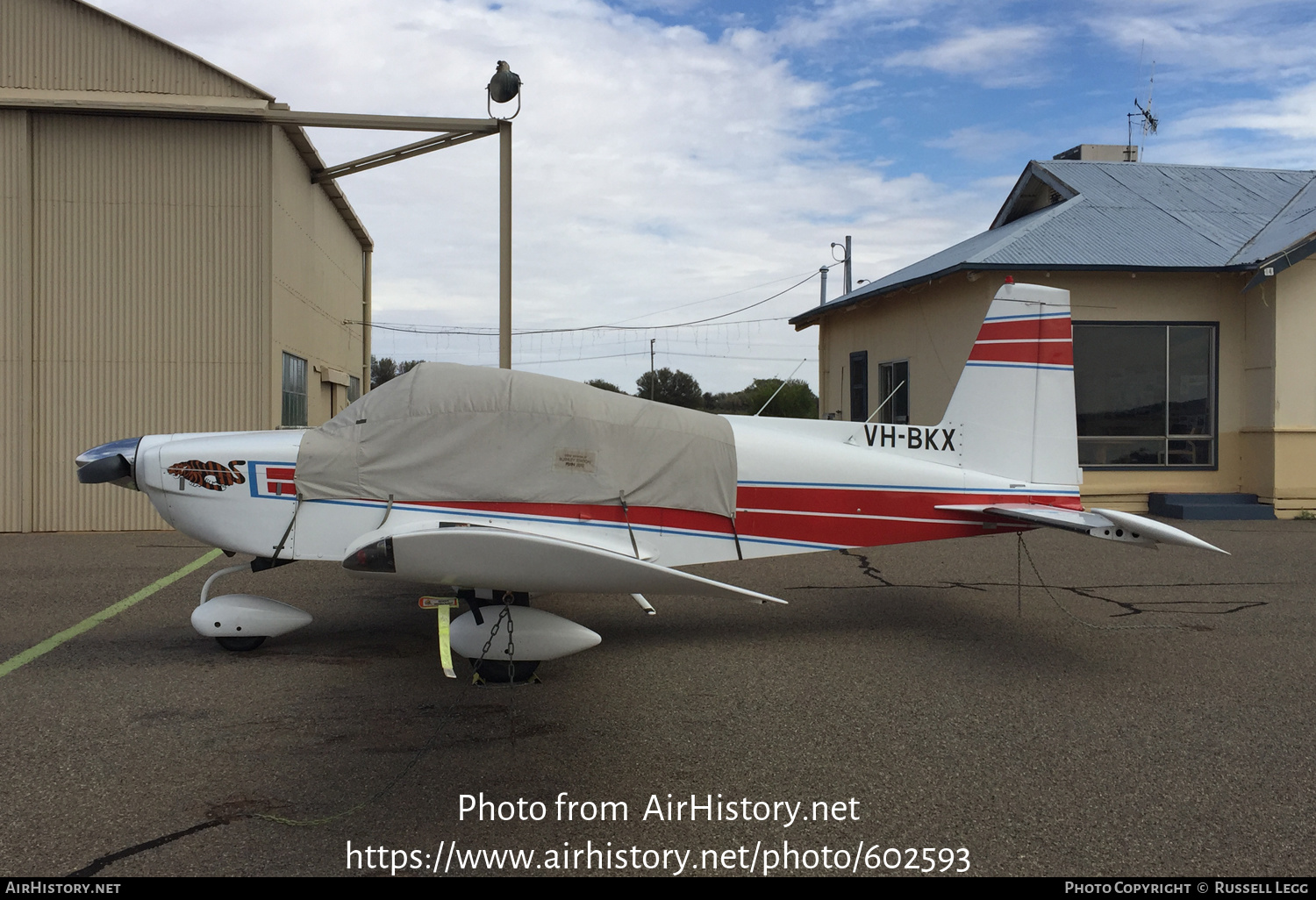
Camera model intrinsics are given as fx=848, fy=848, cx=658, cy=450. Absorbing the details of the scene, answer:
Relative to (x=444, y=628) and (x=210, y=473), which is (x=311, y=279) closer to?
(x=210, y=473)

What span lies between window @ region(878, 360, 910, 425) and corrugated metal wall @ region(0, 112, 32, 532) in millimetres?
13026

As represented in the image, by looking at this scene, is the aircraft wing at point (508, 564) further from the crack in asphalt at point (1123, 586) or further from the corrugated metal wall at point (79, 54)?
the corrugated metal wall at point (79, 54)

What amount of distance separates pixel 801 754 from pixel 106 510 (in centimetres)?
1067

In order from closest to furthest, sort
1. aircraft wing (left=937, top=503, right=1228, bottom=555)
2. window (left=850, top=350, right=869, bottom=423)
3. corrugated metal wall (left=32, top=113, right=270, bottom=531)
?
aircraft wing (left=937, top=503, right=1228, bottom=555) → corrugated metal wall (left=32, top=113, right=270, bottom=531) → window (left=850, top=350, right=869, bottom=423)

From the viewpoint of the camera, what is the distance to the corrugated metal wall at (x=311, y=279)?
11.8 m

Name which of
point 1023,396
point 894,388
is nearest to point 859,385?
point 894,388

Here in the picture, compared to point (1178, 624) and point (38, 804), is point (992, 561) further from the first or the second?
point (38, 804)

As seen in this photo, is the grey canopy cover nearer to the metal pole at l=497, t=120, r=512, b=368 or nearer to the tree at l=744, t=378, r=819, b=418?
the metal pole at l=497, t=120, r=512, b=368

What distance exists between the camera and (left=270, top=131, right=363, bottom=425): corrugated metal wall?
38.8 ft

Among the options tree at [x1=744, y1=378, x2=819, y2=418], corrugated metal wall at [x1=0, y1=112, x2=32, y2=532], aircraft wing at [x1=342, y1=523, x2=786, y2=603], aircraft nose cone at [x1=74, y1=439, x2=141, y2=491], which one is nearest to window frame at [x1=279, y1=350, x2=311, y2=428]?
corrugated metal wall at [x1=0, y1=112, x2=32, y2=532]

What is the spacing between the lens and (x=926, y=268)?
15117 mm
